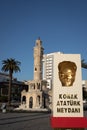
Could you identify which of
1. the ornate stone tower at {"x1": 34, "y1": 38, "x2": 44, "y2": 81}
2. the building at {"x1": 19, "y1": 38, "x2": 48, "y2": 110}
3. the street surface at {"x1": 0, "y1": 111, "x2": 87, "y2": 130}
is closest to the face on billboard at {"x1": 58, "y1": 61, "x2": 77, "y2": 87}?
the street surface at {"x1": 0, "y1": 111, "x2": 87, "y2": 130}

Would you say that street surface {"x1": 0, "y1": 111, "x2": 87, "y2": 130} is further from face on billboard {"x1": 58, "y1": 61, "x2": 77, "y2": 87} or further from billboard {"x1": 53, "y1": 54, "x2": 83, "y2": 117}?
face on billboard {"x1": 58, "y1": 61, "x2": 77, "y2": 87}

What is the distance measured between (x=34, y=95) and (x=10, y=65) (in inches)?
333

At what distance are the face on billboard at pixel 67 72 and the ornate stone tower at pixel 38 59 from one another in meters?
42.5

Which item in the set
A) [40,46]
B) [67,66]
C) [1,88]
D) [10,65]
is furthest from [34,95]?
[1,88]

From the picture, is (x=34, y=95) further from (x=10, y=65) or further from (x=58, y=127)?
(x=58, y=127)

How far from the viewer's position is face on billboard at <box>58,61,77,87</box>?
11.4 metres

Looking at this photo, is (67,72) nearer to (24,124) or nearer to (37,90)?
(24,124)

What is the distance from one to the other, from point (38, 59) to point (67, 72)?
4397 cm

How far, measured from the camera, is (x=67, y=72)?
37.9 ft

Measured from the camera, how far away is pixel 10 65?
50.6 m

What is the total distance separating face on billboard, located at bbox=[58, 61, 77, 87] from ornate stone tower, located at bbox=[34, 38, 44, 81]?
140 feet

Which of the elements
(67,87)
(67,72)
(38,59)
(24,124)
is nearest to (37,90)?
(38,59)

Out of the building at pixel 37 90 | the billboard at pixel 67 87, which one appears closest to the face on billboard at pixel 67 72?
the billboard at pixel 67 87

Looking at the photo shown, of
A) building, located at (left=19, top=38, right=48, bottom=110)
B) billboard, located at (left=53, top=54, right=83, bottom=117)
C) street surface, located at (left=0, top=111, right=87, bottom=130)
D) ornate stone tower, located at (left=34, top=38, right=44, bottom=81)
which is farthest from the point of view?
ornate stone tower, located at (left=34, top=38, right=44, bottom=81)
